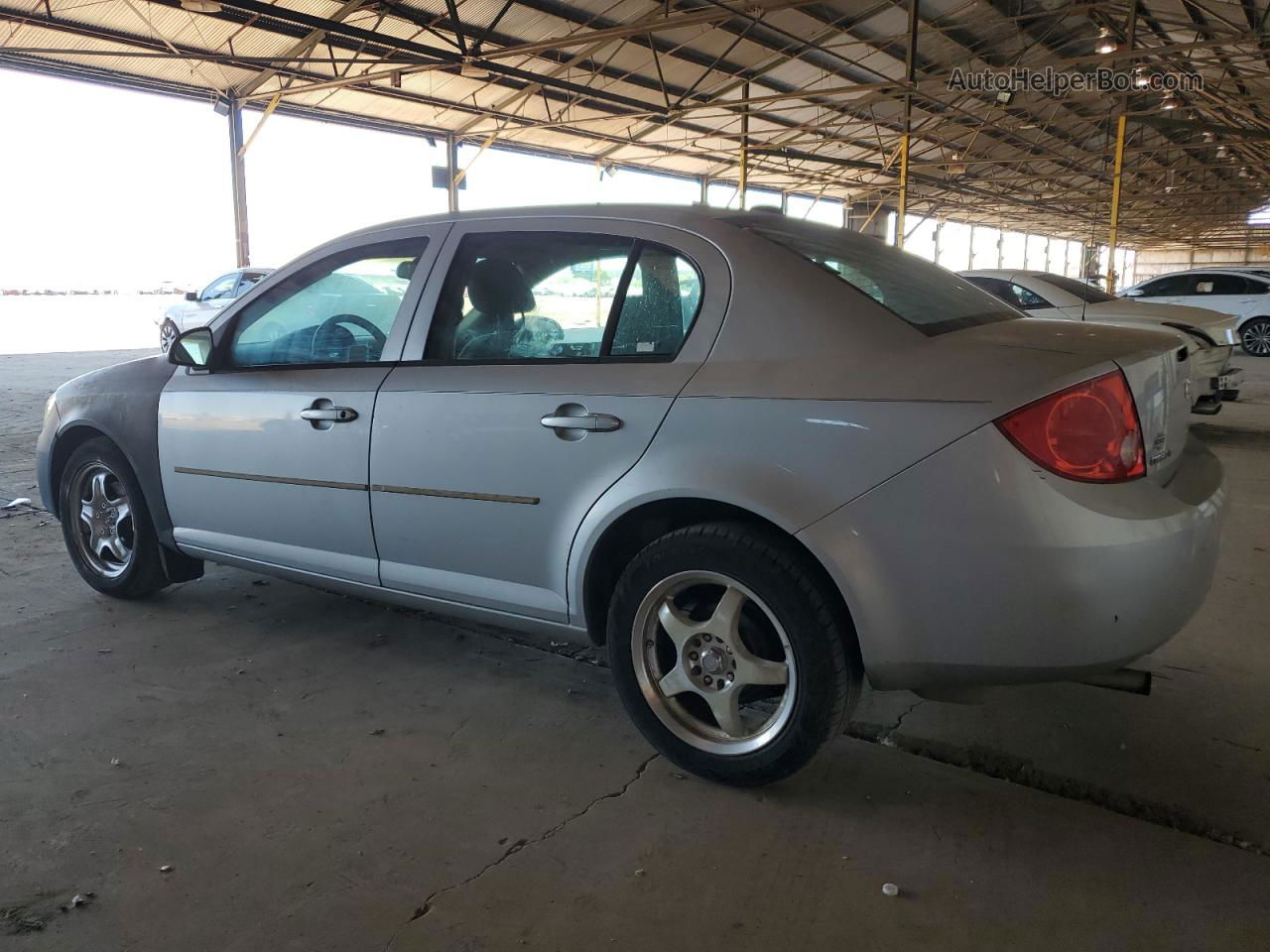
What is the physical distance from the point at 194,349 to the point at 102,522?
3.37 ft

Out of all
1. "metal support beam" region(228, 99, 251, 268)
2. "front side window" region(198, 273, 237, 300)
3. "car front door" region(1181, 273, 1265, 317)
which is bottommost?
"car front door" region(1181, 273, 1265, 317)

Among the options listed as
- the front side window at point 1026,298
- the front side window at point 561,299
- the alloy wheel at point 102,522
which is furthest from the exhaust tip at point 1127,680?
the front side window at point 1026,298

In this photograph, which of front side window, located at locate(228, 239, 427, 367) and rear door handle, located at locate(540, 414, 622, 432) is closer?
rear door handle, located at locate(540, 414, 622, 432)

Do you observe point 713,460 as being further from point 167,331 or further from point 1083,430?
point 167,331

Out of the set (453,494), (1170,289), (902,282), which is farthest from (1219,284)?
(453,494)

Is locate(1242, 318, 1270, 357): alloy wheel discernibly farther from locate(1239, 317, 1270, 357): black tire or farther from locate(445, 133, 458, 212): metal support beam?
locate(445, 133, 458, 212): metal support beam

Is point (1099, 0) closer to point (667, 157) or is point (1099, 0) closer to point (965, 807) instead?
point (667, 157)

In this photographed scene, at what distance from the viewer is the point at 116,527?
12.9 feet

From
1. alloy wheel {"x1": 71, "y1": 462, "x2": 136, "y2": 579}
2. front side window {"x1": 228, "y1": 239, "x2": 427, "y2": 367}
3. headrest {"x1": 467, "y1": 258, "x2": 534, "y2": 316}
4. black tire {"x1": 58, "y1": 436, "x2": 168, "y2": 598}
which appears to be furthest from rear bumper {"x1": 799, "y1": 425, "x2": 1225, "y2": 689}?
alloy wheel {"x1": 71, "y1": 462, "x2": 136, "y2": 579}

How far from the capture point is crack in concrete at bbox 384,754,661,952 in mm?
1984

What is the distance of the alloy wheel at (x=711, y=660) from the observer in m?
2.37

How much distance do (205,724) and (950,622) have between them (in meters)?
2.24

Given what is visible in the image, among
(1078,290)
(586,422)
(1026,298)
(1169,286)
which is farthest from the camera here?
(1169,286)

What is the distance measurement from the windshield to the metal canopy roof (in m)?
5.77
